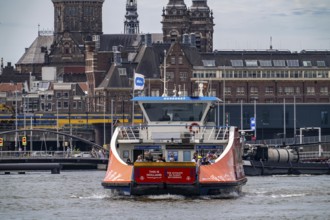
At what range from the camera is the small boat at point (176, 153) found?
73.1 metres

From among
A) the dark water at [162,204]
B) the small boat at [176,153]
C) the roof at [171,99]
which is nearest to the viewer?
the dark water at [162,204]

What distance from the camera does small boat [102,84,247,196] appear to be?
73.1 m

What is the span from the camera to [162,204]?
71.8 meters

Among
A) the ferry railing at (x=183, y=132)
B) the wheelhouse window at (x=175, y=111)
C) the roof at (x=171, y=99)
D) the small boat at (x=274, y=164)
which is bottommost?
the small boat at (x=274, y=164)

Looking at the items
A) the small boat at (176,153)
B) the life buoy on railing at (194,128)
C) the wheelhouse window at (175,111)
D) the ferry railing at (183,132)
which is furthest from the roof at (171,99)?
the life buoy on railing at (194,128)

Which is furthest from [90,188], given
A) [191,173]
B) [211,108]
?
[191,173]

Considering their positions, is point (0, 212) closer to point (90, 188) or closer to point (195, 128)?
point (195, 128)

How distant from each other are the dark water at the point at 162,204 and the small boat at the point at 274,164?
2201 cm

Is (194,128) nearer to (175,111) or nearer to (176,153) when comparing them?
(176,153)

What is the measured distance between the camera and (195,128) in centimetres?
7825

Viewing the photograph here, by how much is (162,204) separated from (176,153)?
5.89 m

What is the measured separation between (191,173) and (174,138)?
4356mm

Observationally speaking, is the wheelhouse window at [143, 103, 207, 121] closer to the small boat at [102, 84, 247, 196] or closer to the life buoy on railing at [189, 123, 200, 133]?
the small boat at [102, 84, 247, 196]

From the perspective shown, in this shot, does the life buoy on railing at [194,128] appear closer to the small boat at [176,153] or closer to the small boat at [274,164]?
the small boat at [176,153]
